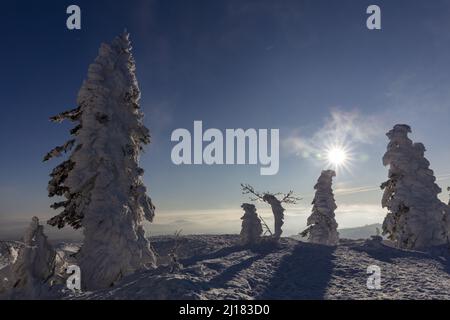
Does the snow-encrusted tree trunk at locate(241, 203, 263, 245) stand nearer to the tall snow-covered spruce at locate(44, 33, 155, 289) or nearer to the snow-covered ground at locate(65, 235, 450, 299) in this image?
the snow-covered ground at locate(65, 235, 450, 299)

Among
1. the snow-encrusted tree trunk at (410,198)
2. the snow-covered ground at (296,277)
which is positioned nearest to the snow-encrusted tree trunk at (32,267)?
the snow-covered ground at (296,277)

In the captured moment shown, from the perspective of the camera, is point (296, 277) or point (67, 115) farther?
point (67, 115)

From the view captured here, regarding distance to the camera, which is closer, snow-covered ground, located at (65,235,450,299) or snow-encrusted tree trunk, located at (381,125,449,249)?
snow-covered ground, located at (65,235,450,299)

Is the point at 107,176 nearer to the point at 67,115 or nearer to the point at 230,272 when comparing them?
the point at 67,115

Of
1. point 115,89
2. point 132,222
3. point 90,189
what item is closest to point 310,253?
point 132,222

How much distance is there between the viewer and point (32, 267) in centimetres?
1389

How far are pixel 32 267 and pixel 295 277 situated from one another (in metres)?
10.8

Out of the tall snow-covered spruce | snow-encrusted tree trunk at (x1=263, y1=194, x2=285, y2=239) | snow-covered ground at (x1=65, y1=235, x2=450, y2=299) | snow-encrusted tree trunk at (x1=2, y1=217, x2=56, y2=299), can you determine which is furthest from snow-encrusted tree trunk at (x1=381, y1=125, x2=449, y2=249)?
snow-encrusted tree trunk at (x1=2, y1=217, x2=56, y2=299)

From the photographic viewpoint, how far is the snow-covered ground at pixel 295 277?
11648 mm

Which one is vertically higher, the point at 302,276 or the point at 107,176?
the point at 107,176

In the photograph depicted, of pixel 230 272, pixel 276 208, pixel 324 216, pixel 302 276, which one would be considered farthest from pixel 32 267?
pixel 324 216

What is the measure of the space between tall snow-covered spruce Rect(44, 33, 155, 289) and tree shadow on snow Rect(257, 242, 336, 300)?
250 inches

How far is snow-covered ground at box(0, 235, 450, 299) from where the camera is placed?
38.2ft

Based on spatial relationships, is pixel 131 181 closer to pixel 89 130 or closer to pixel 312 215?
pixel 89 130
